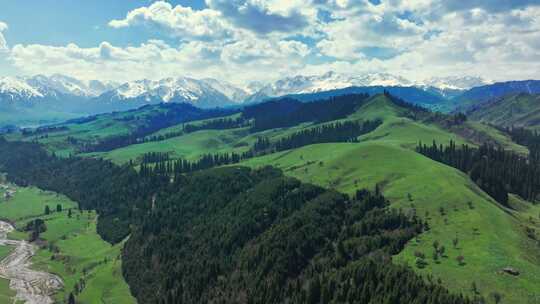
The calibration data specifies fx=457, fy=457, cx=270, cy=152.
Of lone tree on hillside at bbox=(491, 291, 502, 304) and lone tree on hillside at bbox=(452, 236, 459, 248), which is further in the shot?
lone tree on hillside at bbox=(452, 236, 459, 248)

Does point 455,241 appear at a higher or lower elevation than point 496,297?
higher

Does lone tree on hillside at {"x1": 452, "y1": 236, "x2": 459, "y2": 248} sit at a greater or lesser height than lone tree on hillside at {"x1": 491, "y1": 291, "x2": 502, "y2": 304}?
greater

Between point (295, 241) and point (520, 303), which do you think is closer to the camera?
point (520, 303)

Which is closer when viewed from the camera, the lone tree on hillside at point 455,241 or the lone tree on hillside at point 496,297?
the lone tree on hillside at point 496,297

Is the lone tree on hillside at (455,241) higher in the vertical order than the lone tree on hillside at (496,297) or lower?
higher

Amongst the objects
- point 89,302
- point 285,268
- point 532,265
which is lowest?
point 89,302

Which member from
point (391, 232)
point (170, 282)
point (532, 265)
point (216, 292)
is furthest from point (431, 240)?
point (170, 282)

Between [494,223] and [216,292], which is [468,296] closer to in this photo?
[494,223]

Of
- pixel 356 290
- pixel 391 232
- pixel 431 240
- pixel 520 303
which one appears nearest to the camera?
pixel 520 303

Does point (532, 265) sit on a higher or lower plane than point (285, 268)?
higher

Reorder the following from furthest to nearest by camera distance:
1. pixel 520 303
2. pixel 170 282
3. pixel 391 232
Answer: pixel 170 282 < pixel 391 232 < pixel 520 303

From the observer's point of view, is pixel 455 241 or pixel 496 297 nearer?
pixel 496 297
